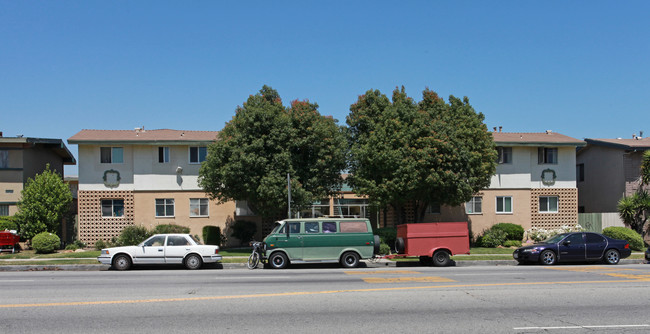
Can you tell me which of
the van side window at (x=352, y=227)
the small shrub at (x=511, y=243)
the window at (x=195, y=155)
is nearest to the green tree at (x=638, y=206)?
the small shrub at (x=511, y=243)

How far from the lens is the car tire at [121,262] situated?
19.7m

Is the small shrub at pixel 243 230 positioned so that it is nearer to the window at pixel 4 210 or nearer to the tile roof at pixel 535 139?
the window at pixel 4 210

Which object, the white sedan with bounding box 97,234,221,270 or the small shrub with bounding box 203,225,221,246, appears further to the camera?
the small shrub with bounding box 203,225,221,246

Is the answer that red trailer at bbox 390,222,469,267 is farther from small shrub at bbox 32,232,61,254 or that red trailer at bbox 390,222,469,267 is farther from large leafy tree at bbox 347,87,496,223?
small shrub at bbox 32,232,61,254

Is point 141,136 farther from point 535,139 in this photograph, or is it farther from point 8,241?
point 535,139

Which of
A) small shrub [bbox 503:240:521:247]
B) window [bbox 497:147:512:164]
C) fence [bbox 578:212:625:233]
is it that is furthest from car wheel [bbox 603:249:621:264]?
window [bbox 497:147:512:164]

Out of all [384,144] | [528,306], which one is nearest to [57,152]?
[384,144]

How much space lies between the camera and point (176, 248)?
1989cm

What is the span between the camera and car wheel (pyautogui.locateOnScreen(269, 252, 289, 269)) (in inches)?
783

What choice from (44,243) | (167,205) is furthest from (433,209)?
(44,243)

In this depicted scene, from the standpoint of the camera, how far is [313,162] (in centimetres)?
2689

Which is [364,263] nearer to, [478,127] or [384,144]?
[384,144]

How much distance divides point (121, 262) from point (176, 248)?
2.02m

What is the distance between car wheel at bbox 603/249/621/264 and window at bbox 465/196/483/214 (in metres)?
11.7
